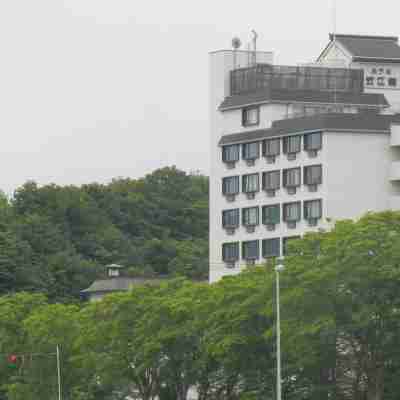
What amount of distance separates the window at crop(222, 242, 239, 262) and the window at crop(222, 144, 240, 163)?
7.28 m

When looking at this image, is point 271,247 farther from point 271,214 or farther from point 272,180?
point 272,180

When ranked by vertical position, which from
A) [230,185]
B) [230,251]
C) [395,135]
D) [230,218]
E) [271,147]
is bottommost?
[230,251]

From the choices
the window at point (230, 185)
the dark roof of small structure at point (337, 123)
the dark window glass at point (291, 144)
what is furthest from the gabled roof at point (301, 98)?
the window at point (230, 185)

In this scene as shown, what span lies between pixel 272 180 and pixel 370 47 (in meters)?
17.4

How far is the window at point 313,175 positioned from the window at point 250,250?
806 centimetres

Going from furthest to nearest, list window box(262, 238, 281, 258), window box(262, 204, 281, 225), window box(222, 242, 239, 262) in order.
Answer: window box(222, 242, 239, 262), window box(262, 204, 281, 225), window box(262, 238, 281, 258)

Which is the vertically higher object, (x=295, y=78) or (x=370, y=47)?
(x=370, y=47)

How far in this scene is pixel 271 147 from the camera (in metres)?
156

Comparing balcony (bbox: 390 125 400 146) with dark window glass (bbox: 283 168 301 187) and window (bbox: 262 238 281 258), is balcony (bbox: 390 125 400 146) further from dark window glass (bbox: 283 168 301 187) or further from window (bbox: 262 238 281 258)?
window (bbox: 262 238 281 258)

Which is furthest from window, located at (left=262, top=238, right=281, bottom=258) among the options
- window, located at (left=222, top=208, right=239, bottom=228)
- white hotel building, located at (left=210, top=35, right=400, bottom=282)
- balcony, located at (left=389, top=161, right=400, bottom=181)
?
balcony, located at (left=389, top=161, right=400, bottom=181)

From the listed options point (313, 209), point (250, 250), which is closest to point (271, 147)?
point (313, 209)

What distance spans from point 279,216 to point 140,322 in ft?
117

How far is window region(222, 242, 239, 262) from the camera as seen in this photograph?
158750 mm

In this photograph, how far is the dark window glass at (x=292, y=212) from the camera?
6019 inches
